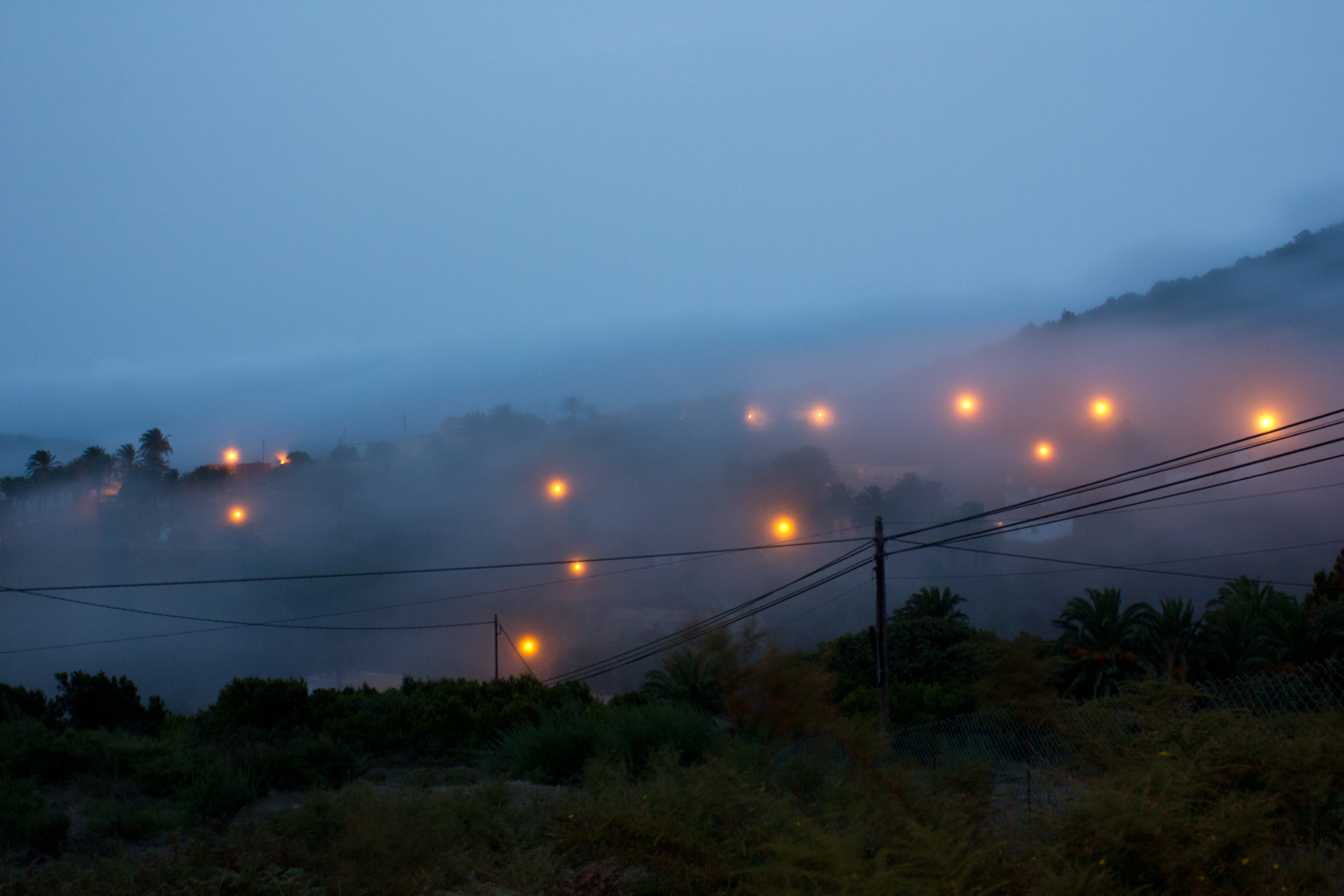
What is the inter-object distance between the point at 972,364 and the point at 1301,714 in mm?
98014

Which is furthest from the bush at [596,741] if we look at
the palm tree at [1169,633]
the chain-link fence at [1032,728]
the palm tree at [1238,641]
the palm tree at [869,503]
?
the palm tree at [869,503]

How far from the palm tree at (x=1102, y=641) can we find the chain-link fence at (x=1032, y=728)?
335 centimetres

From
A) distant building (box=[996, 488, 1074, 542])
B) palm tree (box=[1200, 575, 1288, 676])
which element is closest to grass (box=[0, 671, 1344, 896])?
palm tree (box=[1200, 575, 1288, 676])

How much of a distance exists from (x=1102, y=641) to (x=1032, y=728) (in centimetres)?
984

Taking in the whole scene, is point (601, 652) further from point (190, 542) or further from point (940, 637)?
point (190, 542)

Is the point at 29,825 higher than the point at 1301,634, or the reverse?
the point at 1301,634

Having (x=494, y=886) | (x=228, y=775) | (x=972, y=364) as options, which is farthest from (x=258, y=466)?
(x=494, y=886)

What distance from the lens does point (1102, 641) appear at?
773 inches

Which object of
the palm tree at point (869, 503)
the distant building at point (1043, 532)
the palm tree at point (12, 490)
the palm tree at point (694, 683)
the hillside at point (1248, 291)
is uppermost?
the hillside at point (1248, 291)

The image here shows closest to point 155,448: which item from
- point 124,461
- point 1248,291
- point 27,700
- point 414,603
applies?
point 124,461

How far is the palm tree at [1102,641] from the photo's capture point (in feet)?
62.0

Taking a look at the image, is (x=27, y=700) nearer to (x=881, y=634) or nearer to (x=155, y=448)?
(x=881, y=634)

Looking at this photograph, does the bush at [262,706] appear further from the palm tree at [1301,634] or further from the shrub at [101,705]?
the palm tree at [1301,634]

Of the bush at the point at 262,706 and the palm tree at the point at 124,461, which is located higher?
the palm tree at the point at 124,461
